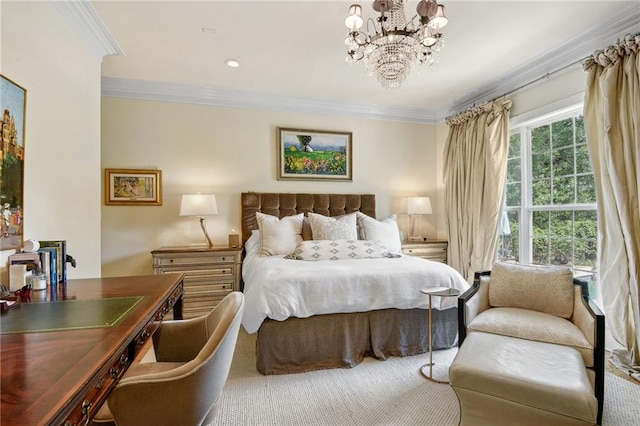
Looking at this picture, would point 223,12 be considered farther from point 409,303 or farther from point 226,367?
point 409,303

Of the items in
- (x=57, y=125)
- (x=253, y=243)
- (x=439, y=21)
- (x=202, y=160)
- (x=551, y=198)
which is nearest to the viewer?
(x=439, y=21)

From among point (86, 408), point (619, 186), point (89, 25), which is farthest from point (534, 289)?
point (89, 25)

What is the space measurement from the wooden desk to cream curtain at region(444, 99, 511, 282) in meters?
3.58

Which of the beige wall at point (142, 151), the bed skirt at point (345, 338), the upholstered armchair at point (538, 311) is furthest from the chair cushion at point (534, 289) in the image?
the beige wall at point (142, 151)

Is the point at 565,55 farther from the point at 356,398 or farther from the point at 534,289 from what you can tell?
the point at 356,398

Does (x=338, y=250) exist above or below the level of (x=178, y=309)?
above

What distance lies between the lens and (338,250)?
314 cm

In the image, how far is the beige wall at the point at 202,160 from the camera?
3.74 m

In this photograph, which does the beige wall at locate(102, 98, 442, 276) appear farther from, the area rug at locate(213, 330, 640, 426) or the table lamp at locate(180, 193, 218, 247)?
the area rug at locate(213, 330, 640, 426)

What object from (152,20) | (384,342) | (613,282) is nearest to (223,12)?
(152,20)

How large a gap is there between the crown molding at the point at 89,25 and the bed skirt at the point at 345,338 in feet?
8.41

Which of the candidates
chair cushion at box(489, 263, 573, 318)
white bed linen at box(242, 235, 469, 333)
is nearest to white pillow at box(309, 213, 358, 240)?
white bed linen at box(242, 235, 469, 333)

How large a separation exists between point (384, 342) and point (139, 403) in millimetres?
2049

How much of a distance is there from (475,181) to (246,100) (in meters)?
3.08
